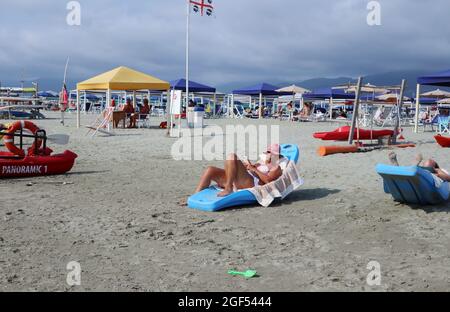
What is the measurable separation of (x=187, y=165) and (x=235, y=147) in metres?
3.36

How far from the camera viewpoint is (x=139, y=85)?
1772cm

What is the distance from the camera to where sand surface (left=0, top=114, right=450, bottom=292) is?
351 centimetres

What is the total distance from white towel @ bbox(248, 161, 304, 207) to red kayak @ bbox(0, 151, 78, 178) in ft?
A: 13.4

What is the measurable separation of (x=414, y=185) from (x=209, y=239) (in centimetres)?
235

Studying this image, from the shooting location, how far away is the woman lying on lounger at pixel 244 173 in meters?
5.89

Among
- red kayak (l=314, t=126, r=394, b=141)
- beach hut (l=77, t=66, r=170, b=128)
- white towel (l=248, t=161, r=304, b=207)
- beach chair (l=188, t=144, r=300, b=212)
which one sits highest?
beach hut (l=77, t=66, r=170, b=128)

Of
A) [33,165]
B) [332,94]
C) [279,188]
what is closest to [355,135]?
[279,188]

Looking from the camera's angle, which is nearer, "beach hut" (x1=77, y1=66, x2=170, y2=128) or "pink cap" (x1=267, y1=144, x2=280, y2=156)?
"pink cap" (x1=267, y1=144, x2=280, y2=156)

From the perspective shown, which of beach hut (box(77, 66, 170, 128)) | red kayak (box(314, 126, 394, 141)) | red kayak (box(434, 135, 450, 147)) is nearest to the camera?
red kayak (box(434, 135, 450, 147))

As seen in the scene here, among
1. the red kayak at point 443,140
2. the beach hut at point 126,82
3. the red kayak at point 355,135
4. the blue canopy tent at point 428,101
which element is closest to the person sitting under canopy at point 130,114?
the beach hut at point 126,82

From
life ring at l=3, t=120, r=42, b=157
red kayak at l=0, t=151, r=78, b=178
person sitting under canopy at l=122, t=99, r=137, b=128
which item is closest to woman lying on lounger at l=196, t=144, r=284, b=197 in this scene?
red kayak at l=0, t=151, r=78, b=178

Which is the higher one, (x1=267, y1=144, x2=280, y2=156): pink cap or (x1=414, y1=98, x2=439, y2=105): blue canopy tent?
(x1=414, y1=98, x2=439, y2=105): blue canopy tent

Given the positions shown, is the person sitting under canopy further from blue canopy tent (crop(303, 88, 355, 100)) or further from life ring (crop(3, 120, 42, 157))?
blue canopy tent (crop(303, 88, 355, 100))

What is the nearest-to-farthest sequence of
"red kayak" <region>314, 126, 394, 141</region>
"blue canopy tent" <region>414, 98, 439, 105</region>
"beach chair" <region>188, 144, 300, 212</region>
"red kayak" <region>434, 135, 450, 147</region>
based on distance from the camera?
1. "beach chair" <region>188, 144, 300, 212</region>
2. "red kayak" <region>434, 135, 450, 147</region>
3. "red kayak" <region>314, 126, 394, 141</region>
4. "blue canopy tent" <region>414, 98, 439, 105</region>
